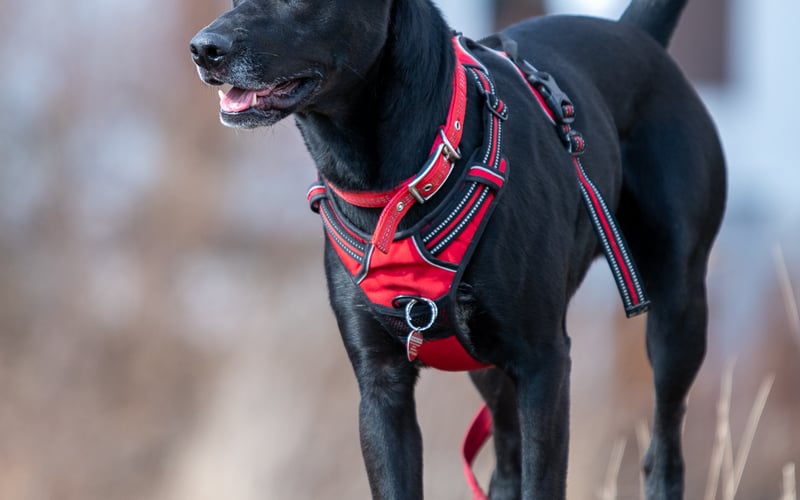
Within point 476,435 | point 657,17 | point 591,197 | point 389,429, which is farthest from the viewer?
point 657,17

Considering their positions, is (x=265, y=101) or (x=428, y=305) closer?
(x=265, y=101)

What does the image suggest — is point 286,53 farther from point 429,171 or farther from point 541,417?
point 541,417

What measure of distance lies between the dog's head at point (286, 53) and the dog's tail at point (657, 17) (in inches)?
61.8

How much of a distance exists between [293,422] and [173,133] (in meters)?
2.17

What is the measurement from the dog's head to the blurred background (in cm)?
451

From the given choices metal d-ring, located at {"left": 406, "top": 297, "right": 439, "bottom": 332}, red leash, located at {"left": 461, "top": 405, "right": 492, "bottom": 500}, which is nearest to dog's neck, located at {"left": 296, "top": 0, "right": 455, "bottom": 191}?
metal d-ring, located at {"left": 406, "top": 297, "right": 439, "bottom": 332}

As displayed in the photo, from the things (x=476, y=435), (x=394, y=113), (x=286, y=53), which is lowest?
(x=476, y=435)

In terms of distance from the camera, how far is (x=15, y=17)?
27.6 feet

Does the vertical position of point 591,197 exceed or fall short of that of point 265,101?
it falls short

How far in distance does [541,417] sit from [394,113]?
2.49ft

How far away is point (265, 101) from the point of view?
8.88ft

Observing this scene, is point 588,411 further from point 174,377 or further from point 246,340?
point 174,377

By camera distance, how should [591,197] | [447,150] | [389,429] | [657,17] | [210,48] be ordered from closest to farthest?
[210,48] < [447,150] < [389,429] < [591,197] < [657,17]

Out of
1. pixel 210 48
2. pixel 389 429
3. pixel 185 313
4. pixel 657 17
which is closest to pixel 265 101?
pixel 210 48
